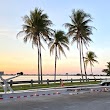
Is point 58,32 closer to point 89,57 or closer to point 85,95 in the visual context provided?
point 89,57

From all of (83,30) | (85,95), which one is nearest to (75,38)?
(83,30)

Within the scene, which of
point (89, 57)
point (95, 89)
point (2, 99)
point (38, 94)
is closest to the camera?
point (2, 99)

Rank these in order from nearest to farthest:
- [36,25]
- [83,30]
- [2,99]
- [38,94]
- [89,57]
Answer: [2,99] < [38,94] < [36,25] < [83,30] < [89,57]

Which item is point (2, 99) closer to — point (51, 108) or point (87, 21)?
point (51, 108)

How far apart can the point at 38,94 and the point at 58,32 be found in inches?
1426

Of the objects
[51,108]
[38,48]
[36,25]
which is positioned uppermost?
[36,25]

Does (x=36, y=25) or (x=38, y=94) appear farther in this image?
(x=36, y=25)

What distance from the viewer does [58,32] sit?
167ft

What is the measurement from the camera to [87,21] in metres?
49.7

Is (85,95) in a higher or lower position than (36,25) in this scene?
lower

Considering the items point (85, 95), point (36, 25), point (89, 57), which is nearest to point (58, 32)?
point (36, 25)

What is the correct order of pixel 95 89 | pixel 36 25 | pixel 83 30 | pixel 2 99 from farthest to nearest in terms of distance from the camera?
pixel 83 30 → pixel 36 25 → pixel 95 89 → pixel 2 99

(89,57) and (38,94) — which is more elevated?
(89,57)

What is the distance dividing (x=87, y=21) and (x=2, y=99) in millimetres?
38050
